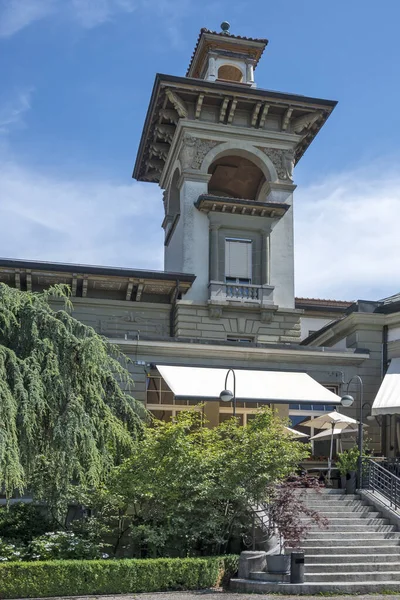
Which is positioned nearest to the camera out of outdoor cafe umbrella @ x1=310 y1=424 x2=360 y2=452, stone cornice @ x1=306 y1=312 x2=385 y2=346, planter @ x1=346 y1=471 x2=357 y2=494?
planter @ x1=346 y1=471 x2=357 y2=494

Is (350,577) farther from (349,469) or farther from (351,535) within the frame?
(349,469)

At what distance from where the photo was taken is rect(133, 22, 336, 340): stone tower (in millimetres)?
28875

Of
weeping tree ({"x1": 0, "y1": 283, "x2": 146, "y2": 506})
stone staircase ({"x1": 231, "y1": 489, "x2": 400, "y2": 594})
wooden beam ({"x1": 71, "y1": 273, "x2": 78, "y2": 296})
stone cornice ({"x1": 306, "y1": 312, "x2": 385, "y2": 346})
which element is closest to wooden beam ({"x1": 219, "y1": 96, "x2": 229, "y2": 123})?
wooden beam ({"x1": 71, "y1": 273, "x2": 78, "y2": 296})

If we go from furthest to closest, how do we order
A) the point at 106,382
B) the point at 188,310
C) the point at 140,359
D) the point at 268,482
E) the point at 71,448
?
the point at 188,310 → the point at 140,359 → the point at 106,382 → the point at 268,482 → the point at 71,448

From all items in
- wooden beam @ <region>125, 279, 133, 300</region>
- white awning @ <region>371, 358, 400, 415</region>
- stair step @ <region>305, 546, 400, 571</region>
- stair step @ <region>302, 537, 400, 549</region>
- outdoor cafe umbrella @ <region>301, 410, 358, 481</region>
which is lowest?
stair step @ <region>305, 546, 400, 571</region>

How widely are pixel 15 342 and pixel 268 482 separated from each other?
6.20 metres

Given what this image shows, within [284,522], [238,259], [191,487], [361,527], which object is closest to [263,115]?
[238,259]

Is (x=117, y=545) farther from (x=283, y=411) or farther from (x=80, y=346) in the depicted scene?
(x=283, y=411)

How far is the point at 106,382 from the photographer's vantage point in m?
17.6

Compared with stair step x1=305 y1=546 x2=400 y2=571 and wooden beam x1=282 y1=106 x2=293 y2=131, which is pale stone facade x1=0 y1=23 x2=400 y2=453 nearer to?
wooden beam x1=282 y1=106 x2=293 y2=131

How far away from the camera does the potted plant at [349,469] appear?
1925cm

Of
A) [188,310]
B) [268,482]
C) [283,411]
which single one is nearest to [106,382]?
[268,482]

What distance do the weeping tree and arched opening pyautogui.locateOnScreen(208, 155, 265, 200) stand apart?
1767cm

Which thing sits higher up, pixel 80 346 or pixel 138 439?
pixel 80 346
